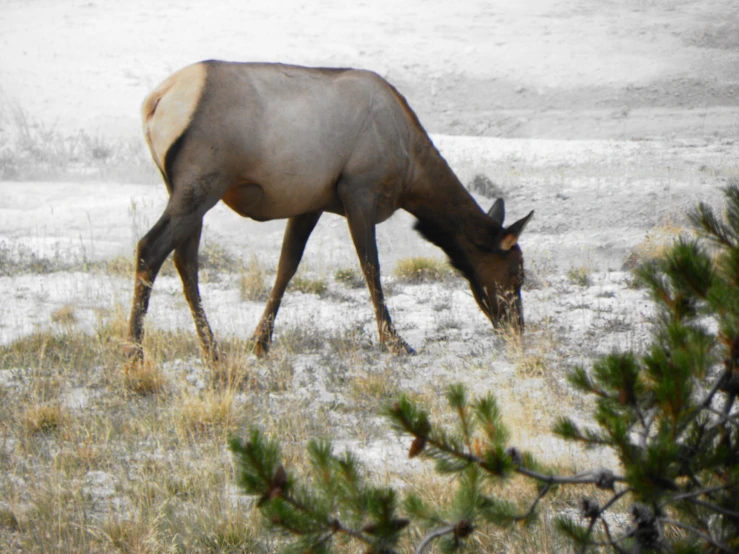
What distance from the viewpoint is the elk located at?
214 inches

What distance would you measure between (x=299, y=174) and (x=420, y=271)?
3.23 metres

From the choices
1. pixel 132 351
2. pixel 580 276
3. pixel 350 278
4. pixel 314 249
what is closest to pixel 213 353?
pixel 132 351

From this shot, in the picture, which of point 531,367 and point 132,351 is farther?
point 531,367

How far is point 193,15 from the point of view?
85.2 feet

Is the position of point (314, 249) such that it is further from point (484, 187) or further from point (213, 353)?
point (213, 353)

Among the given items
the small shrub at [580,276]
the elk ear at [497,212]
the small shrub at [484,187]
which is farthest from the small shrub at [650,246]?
the small shrub at [484,187]

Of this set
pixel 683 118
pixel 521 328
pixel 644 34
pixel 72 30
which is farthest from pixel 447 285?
pixel 72 30

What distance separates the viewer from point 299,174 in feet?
19.4

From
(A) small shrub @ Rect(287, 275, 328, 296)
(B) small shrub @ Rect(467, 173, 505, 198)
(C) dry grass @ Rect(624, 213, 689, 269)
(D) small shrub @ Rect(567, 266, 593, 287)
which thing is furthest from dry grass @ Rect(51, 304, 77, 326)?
(B) small shrub @ Rect(467, 173, 505, 198)

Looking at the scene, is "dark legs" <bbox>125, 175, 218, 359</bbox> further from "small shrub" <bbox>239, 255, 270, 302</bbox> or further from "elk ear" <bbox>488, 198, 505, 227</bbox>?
"elk ear" <bbox>488, 198, 505, 227</bbox>

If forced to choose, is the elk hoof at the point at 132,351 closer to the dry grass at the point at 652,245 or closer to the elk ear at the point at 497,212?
the elk ear at the point at 497,212

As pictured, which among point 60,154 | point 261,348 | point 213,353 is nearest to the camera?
point 213,353

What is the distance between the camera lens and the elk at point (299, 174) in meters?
5.43

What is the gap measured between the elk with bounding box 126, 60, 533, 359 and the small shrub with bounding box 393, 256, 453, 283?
1.78 m
